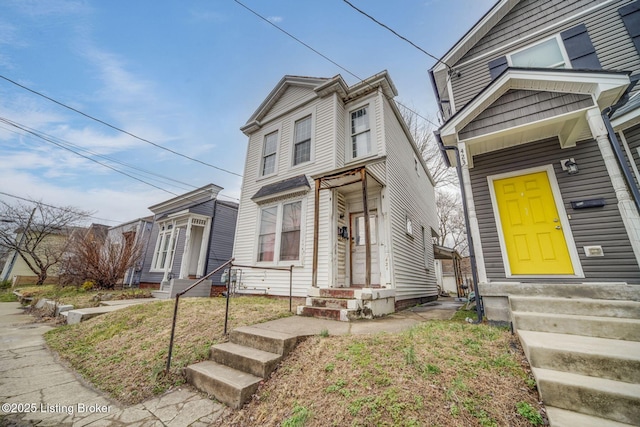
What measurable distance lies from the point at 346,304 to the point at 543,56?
24.6 ft

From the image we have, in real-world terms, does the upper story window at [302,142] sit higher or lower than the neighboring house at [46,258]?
higher

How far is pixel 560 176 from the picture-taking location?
4.45m

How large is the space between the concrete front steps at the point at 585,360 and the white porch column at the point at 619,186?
891 mm

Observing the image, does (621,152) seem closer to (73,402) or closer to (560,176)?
(560,176)

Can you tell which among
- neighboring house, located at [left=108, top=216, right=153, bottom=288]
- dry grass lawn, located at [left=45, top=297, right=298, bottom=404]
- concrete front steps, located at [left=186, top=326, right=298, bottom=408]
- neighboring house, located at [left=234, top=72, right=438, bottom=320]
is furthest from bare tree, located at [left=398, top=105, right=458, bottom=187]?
neighboring house, located at [left=108, top=216, right=153, bottom=288]

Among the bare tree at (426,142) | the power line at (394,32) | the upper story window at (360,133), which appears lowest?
the upper story window at (360,133)

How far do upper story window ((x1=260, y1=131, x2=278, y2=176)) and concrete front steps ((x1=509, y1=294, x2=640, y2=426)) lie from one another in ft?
26.2

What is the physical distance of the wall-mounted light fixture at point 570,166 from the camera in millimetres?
4312

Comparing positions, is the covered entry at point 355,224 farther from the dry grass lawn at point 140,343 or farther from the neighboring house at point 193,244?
the neighboring house at point 193,244

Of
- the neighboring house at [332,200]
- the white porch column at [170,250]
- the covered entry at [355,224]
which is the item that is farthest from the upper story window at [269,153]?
the white porch column at [170,250]

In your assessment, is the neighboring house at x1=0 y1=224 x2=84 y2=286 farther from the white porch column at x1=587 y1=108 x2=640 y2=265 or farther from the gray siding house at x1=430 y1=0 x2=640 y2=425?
the white porch column at x1=587 y1=108 x2=640 y2=265

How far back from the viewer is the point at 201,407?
228 centimetres

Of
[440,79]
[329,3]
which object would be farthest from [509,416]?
[440,79]

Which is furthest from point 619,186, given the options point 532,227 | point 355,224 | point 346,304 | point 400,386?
point 355,224
